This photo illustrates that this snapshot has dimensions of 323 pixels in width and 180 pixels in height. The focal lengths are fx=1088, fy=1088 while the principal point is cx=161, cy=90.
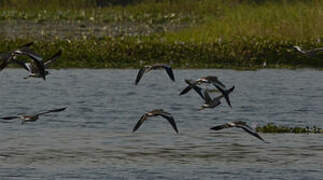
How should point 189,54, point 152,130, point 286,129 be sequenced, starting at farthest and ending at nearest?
point 189,54 → point 152,130 → point 286,129

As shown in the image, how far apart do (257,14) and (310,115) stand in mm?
12209

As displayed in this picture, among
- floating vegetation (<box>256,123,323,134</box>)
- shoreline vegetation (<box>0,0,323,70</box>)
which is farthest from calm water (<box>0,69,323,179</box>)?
shoreline vegetation (<box>0,0,323,70</box>)

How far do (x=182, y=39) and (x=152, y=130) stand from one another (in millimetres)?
12562

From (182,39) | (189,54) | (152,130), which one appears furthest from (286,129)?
(182,39)

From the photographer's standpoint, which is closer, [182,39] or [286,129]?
[286,129]

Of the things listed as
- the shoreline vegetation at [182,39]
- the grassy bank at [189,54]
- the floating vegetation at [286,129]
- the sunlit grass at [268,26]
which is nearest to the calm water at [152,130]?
the floating vegetation at [286,129]

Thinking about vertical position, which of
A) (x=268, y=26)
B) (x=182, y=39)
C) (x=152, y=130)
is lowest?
(x=152, y=130)

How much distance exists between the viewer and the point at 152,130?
52.0 feet

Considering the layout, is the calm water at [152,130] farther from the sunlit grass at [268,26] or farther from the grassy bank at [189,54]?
the sunlit grass at [268,26]

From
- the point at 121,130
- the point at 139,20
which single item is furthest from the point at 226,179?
the point at 139,20

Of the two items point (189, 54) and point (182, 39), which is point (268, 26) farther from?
point (189, 54)

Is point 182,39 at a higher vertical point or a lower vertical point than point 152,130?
higher

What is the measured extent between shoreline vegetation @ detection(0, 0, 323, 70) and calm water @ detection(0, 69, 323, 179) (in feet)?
2.21

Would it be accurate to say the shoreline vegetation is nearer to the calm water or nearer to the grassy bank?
the grassy bank
